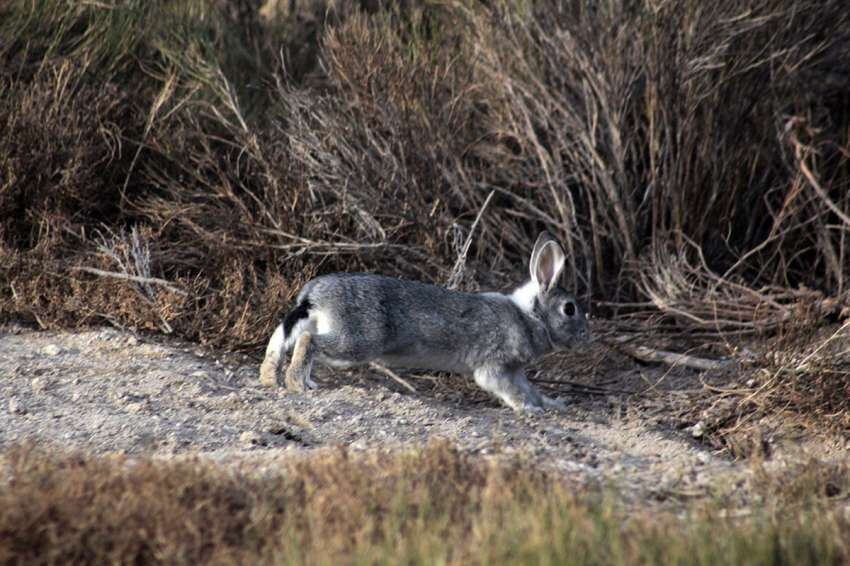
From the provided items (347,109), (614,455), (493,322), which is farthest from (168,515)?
(347,109)

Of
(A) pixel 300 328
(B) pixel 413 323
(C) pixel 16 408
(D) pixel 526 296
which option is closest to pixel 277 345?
(A) pixel 300 328

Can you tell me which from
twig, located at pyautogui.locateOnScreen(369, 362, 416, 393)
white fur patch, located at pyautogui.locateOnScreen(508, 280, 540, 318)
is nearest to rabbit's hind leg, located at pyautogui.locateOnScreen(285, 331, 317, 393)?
twig, located at pyautogui.locateOnScreen(369, 362, 416, 393)

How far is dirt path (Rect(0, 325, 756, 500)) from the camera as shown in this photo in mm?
5941

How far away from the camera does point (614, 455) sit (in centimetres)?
616

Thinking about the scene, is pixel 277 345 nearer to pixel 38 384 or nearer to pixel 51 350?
pixel 38 384

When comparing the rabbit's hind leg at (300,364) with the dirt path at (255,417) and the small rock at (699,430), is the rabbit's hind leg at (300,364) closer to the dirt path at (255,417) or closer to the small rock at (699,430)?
the dirt path at (255,417)

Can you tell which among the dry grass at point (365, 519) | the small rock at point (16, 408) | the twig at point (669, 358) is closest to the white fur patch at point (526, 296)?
the twig at point (669, 358)

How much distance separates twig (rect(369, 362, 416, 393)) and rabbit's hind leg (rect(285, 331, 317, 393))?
2.22 feet

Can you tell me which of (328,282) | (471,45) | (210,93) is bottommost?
(328,282)

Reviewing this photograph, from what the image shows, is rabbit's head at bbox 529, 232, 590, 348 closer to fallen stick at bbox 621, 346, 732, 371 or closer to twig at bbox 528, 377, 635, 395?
twig at bbox 528, 377, 635, 395

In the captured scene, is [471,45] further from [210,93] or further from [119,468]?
[119,468]

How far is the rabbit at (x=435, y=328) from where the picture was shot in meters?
6.90

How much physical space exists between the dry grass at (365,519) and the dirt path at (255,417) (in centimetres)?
60

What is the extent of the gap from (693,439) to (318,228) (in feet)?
10.1
